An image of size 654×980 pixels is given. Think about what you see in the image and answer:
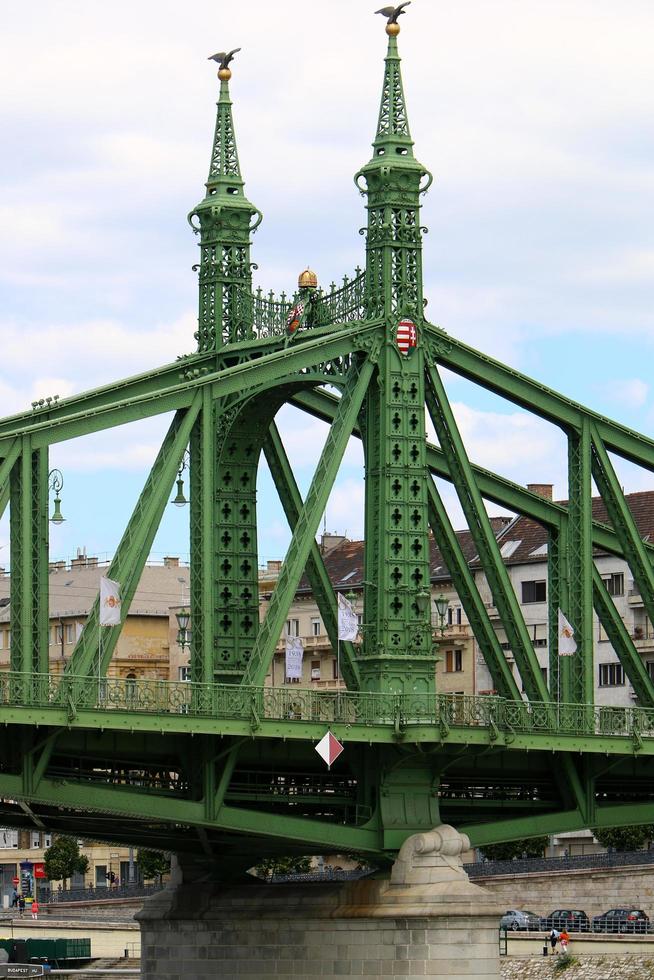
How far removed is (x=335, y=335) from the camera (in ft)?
263

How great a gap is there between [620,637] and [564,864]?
122 ft

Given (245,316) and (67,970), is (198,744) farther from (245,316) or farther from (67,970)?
(67,970)

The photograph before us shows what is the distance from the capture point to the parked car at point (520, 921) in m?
109

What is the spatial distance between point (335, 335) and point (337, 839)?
15.2m

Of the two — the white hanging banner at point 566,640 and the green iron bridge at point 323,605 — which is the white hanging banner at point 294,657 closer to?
the green iron bridge at point 323,605

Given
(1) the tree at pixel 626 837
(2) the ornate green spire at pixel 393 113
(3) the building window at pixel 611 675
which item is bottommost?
(1) the tree at pixel 626 837

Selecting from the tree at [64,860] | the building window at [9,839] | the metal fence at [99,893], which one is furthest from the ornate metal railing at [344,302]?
the building window at [9,839]

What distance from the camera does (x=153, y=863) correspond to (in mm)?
138000

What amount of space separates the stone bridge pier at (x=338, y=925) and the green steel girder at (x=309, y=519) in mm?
7053

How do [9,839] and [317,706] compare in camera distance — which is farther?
[9,839]

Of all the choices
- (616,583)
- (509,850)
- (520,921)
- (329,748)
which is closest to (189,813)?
(329,748)

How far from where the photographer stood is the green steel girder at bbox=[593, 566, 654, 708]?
85562mm

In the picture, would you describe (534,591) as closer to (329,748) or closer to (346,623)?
(346,623)

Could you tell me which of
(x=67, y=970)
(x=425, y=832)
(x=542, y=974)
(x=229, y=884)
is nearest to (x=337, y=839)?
(x=425, y=832)
